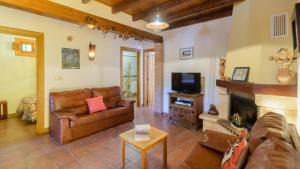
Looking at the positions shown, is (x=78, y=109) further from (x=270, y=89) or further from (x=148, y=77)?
(x=270, y=89)

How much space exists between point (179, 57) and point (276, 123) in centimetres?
332

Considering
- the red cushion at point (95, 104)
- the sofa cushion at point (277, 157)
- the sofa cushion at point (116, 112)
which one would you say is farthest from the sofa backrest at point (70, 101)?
the sofa cushion at point (277, 157)

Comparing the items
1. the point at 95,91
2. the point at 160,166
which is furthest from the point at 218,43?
the point at 95,91

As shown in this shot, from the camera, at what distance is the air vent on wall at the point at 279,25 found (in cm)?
216

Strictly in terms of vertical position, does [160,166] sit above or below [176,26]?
below

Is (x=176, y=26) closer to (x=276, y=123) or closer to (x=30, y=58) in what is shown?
(x=276, y=123)

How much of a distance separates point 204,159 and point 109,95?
10.2ft

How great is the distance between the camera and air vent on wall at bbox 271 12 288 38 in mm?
2163

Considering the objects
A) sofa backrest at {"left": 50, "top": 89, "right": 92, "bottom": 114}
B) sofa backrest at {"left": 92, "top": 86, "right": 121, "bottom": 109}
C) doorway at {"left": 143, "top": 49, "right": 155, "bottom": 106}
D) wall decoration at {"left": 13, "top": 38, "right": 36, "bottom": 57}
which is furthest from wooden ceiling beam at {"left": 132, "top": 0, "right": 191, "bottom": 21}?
wall decoration at {"left": 13, "top": 38, "right": 36, "bottom": 57}

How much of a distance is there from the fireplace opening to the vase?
63cm

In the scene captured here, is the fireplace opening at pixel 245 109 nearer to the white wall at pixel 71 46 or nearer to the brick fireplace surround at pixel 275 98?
the brick fireplace surround at pixel 275 98

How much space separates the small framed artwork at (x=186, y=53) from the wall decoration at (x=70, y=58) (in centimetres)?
276

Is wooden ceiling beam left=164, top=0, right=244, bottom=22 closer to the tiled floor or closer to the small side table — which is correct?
the tiled floor

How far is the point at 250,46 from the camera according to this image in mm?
2518
